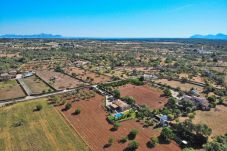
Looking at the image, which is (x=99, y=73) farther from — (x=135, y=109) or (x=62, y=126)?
(x=62, y=126)

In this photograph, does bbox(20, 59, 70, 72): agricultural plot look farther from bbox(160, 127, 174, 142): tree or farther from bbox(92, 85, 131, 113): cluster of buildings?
bbox(160, 127, 174, 142): tree

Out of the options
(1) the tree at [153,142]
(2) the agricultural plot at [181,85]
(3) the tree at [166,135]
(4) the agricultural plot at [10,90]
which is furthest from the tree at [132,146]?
(4) the agricultural plot at [10,90]

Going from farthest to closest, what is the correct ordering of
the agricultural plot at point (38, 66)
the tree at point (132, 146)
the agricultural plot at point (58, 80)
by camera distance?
1. the agricultural plot at point (38, 66)
2. the agricultural plot at point (58, 80)
3. the tree at point (132, 146)

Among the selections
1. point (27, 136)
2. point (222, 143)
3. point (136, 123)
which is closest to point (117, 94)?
point (136, 123)

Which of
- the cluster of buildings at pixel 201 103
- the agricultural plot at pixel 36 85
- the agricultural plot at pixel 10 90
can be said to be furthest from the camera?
the agricultural plot at pixel 36 85

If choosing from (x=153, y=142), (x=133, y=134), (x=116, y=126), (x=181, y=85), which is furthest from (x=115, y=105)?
(x=181, y=85)

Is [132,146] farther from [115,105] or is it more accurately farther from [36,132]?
[36,132]

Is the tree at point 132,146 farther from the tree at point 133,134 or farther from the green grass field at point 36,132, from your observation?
the green grass field at point 36,132
